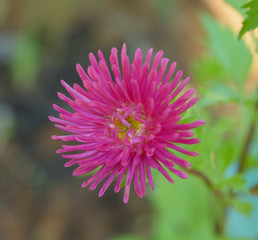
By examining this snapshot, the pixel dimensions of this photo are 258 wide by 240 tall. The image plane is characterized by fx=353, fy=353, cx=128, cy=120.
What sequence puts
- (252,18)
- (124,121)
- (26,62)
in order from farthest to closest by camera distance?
(26,62)
(124,121)
(252,18)

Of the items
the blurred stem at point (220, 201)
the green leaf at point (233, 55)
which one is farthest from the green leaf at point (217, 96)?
the blurred stem at point (220, 201)

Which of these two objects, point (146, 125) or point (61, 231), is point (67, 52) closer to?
point (61, 231)

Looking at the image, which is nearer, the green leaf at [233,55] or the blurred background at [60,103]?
the green leaf at [233,55]

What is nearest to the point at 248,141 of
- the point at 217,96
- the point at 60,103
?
the point at 217,96

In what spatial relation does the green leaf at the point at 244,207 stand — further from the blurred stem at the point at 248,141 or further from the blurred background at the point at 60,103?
the blurred background at the point at 60,103

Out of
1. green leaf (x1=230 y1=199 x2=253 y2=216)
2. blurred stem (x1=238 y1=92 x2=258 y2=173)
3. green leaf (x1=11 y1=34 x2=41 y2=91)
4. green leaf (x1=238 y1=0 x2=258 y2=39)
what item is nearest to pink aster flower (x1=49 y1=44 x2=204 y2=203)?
green leaf (x1=238 y1=0 x2=258 y2=39)

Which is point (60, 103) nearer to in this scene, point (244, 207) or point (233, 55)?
point (233, 55)

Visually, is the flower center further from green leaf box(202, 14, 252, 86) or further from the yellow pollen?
green leaf box(202, 14, 252, 86)

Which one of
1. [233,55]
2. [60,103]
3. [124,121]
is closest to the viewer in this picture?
[124,121]
